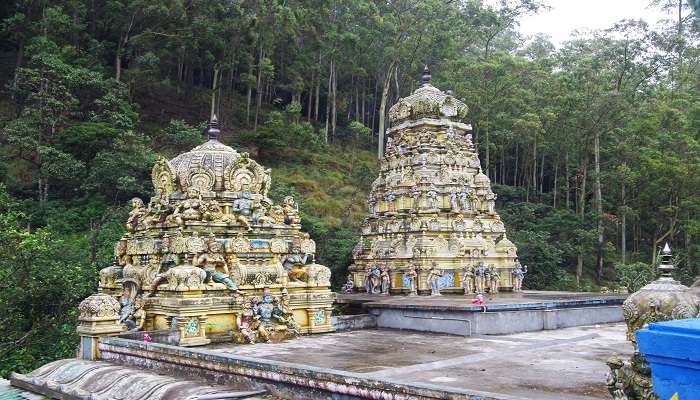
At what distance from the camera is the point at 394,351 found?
1271 cm

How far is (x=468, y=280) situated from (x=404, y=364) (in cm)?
1174

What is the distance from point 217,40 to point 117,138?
35.0ft

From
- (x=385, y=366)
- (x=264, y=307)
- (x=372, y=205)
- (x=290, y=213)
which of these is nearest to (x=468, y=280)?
(x=372, y=205)

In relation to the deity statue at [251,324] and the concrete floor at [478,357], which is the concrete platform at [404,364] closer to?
the concrete floor at [478,357]

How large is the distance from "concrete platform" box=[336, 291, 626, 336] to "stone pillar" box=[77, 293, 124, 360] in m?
6.26

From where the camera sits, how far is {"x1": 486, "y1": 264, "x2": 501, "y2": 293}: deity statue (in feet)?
75.1

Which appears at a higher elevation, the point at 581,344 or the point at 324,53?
the point at 324,53

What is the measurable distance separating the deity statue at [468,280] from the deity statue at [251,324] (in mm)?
10041

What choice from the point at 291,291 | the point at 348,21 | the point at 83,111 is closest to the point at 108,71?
the point at 83,111

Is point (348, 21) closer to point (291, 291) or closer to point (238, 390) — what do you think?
point (291, 291)

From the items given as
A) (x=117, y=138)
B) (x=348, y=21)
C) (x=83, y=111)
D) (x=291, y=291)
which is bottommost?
(x=291, y=291)

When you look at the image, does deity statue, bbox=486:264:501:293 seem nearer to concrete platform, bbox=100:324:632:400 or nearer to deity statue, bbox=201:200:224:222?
concrete platform, bbox=100:324:632:400

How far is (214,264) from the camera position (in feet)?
46.1

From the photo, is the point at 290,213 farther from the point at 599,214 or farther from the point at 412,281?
the point at 599,214
